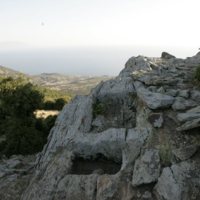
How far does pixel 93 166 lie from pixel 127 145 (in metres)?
3.85

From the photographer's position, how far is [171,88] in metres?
27.6

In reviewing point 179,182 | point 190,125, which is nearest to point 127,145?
point 190,125

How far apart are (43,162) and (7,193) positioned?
4.44 m

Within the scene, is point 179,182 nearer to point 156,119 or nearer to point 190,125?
point 190,125

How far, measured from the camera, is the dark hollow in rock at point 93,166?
23.4 meters

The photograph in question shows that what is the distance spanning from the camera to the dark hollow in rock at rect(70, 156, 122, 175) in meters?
23.4

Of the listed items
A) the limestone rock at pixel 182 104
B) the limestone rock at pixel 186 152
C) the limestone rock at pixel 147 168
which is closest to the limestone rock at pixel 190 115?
the limestone rock at pixel 182 104

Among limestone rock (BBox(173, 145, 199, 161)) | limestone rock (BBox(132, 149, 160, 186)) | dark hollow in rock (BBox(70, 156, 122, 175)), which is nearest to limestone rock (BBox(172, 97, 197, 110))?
limestone rock (BBox(173, 145, 199, 161))

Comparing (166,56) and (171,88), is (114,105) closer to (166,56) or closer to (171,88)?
(171,88)

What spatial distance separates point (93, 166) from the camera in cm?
2428

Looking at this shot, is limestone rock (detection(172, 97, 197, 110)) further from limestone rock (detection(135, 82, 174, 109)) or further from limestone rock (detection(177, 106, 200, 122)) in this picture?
limestone rock (detection(177, 106, 200, 122))

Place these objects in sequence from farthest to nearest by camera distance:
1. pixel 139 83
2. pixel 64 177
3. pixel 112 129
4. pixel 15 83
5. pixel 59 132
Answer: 1. pixel 15 83
2. pixel 139 83
3. pixel 59 132
4. pixel 112 129
5. pixel 64 177

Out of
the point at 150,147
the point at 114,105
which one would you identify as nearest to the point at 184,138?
the point at 150,147

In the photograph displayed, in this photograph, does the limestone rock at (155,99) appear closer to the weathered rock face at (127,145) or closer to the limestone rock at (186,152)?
the weathered rock face at (127,145)
